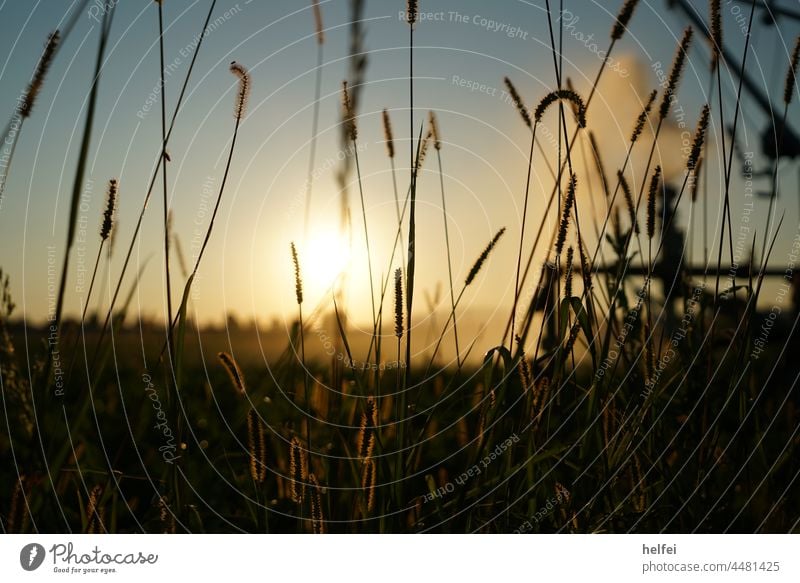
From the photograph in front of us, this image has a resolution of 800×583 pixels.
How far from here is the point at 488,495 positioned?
115 centimetres

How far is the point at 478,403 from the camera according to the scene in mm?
1228

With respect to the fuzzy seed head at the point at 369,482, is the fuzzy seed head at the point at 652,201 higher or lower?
higher

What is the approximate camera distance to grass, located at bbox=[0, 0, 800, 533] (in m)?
1.11

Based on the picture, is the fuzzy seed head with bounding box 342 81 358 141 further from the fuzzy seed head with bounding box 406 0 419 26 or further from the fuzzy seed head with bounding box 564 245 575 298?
the fuzzy seed head with bounding box 564 245 575 298

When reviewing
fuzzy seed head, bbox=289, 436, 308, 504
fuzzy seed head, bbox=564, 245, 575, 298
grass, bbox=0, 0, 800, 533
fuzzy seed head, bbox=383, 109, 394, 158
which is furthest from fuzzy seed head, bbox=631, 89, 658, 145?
fuzzy seed head, bbox=289, 436, 308, 504

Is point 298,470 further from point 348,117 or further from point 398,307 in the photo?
point 348,117

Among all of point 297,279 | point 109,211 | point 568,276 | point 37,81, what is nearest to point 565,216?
point 568,276

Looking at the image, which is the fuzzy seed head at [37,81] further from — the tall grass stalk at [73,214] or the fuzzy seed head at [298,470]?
the fuzzy seed head at [298,470]

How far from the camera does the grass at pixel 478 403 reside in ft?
3.63

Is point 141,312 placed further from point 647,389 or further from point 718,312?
point 718,312

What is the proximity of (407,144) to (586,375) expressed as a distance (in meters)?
0.62

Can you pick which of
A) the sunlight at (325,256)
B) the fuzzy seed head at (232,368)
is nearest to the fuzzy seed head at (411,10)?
the sunlight at (325,256)
